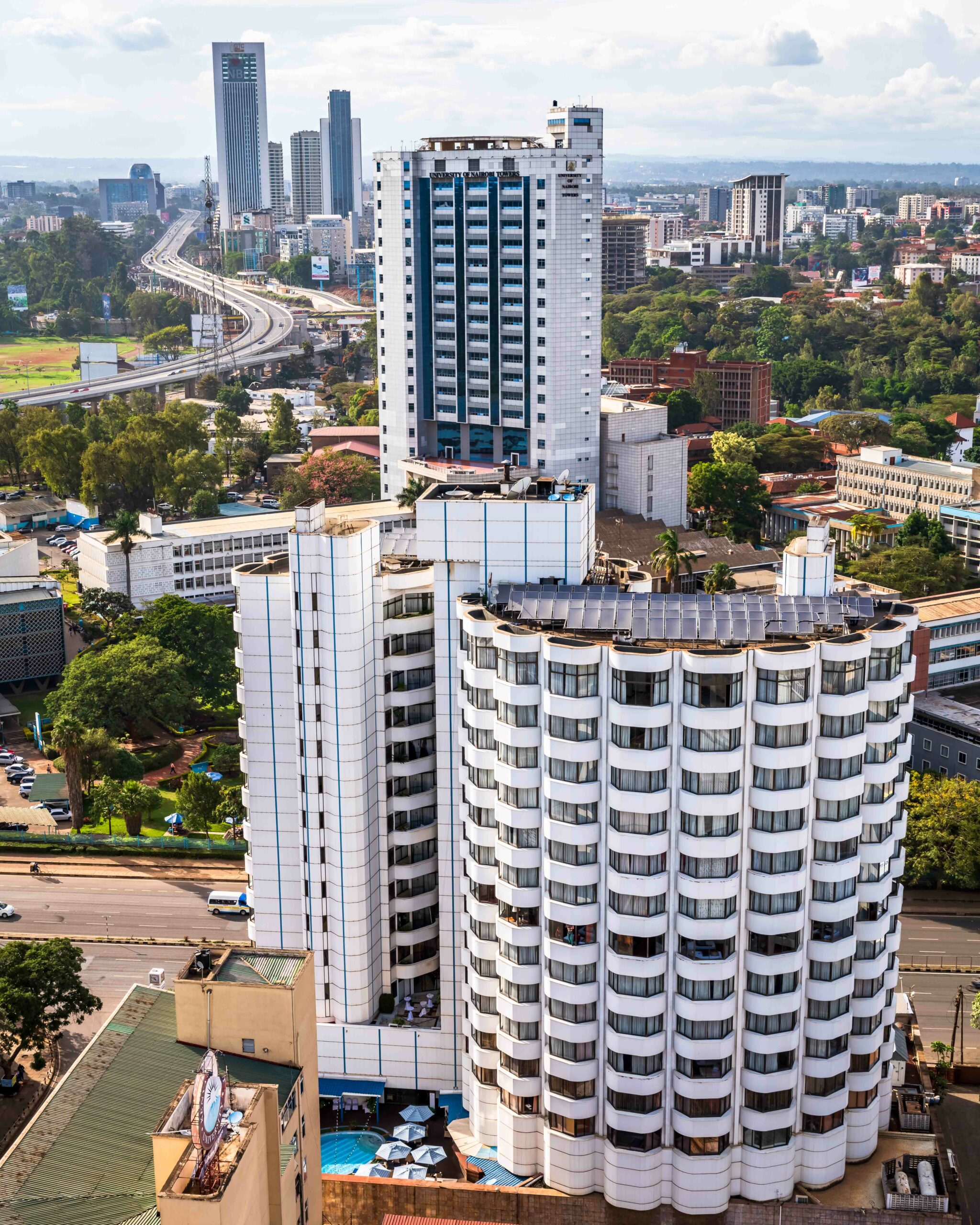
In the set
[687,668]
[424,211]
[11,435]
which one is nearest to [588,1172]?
[687,668]

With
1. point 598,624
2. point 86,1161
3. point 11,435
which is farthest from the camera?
point 11,435

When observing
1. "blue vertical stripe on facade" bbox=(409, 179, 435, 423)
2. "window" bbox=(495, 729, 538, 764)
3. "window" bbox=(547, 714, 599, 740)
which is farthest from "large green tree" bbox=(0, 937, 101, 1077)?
"blue vertical stripe on facade" bbox=(409, 179, 435, 423)

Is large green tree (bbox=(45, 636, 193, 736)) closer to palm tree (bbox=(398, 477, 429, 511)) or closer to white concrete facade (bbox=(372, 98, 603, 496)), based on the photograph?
palm tree (bbox=(398, 477, 429, 511))

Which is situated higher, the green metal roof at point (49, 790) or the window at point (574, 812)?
the window at point (574, 812)

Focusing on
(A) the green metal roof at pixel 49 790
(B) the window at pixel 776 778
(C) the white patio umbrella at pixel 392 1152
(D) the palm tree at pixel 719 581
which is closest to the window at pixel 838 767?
(B) the window at pixel 776 778

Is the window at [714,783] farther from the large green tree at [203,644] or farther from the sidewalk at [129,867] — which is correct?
the large green tree at [203,644]

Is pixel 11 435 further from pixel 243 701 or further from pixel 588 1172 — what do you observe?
pixel 588 1172
